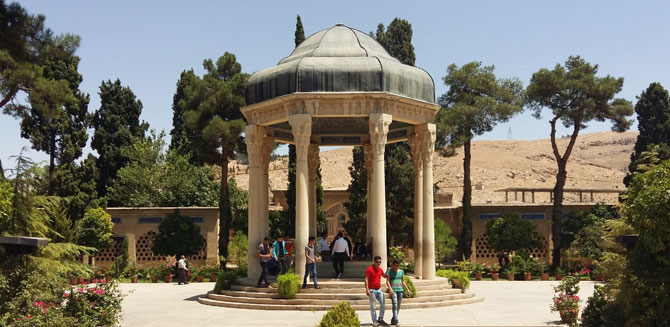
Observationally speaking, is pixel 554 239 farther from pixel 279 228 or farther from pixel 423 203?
pixel 423 203

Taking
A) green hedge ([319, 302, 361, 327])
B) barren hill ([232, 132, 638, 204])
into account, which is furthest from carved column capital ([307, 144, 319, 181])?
barren hill ([232, 132, 638, 204])

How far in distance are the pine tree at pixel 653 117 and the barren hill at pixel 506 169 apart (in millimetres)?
31866

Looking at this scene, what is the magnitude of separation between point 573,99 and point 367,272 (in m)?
26.8

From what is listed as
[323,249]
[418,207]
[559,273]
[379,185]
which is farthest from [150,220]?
[379,185]

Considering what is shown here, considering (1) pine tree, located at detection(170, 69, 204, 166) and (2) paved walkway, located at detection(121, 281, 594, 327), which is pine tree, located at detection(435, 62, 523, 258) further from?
(1) pine tree, located at detection(170, 69, 204, 166)

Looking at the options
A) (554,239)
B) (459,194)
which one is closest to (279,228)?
(554,239)

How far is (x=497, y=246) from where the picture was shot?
35.0 metres

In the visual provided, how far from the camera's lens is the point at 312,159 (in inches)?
964

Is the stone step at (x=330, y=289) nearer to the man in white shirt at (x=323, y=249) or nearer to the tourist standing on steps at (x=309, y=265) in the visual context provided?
the tourist standing on steps at (x=309, y=265)

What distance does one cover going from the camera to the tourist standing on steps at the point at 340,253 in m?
20.2

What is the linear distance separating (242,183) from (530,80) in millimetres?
45874

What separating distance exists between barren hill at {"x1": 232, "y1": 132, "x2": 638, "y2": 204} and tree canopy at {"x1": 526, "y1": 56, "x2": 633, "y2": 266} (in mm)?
36868

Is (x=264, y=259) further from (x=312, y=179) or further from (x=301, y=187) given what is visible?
(x=312, y=179)

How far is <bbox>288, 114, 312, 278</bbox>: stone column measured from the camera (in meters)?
19.1
